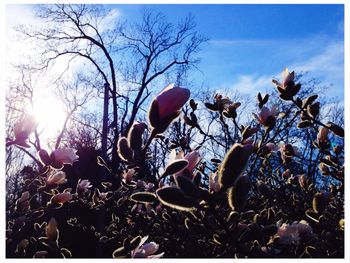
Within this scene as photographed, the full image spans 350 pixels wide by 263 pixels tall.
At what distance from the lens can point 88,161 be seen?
402 inches

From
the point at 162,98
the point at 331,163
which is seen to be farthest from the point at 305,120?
the point at 162,98

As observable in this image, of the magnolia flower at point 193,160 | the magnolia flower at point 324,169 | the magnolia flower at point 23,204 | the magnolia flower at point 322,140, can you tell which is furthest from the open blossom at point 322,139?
the magnolia flower at point 23,204

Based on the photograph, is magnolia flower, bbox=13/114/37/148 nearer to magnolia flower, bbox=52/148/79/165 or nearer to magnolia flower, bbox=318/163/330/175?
magnolia flower, bbox=52/148/79/165

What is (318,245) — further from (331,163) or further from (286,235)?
(331,163)

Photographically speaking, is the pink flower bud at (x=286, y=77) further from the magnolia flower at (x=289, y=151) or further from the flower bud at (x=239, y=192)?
the flower bud at (x=239, y=192)

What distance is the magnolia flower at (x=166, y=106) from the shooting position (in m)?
1.14

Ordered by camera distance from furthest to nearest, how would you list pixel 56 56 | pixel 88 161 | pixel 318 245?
1. pixel 56 56
2. pixel 88 161
3. pixel 318 245

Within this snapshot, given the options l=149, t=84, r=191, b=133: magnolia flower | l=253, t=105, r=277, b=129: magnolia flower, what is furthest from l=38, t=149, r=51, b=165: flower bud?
l=253, t=105, r=277, b=129: magnolia flower

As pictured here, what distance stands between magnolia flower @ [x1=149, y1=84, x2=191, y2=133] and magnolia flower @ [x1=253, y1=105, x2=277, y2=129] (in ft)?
3.16

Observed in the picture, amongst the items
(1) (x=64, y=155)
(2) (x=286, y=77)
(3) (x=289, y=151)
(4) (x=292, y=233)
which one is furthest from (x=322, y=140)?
(1) (x=64, y=155)

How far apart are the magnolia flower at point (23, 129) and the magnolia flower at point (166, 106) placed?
876mm

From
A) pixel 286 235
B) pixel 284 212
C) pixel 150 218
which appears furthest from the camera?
pixel 150 218
